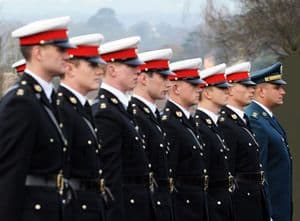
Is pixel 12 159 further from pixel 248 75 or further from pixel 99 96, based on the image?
pixel 248 75

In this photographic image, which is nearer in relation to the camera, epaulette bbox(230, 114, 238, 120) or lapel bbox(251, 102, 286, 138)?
epaulette bbox(230, 114, 238, 120)

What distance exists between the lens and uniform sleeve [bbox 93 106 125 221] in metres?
7.84

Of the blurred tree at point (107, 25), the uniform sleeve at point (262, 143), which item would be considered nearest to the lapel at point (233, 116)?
the uniform sleeve at point (262, 143)

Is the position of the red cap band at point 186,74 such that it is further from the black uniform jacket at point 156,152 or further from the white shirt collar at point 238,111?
the white shirt collar at point 238,111

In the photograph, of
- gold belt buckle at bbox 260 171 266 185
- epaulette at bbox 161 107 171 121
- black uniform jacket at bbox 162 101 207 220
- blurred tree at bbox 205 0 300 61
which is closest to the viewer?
black uniform jacket at bbox 162 101 207 220

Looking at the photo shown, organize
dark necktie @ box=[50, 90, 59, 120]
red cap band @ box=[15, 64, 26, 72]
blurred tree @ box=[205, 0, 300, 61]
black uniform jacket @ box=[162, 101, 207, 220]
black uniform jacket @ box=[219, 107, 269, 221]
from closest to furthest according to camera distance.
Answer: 1. dark necktie @ box=[50, 90, 59, 120]
2. red cap band @ box=[15, 64, 26, 72]
3. black uniform jacket @ box=[162, 101, 207, 220]
4. black uniform jacket @ box=[219, 107, 269, 221]
5. blurred tree @ box=[205, 0, 300, 61]

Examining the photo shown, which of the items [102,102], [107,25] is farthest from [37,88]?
[107,25]

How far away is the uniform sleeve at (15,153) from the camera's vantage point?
6.64 meters

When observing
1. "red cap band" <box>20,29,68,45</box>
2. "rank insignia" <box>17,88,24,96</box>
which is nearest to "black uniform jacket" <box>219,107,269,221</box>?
"red cap band" <box>20,29,68,45</box>

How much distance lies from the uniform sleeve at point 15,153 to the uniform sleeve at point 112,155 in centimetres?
122

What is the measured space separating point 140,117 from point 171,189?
70cm

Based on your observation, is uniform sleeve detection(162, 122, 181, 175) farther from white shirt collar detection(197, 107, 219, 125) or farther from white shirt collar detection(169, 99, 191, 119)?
white shirt collar detection(197, 107, 219, 125)

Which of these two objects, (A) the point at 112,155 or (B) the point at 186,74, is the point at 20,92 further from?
(B) the point at 186,74

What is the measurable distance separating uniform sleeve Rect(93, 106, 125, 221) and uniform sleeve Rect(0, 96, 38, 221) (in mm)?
1224
